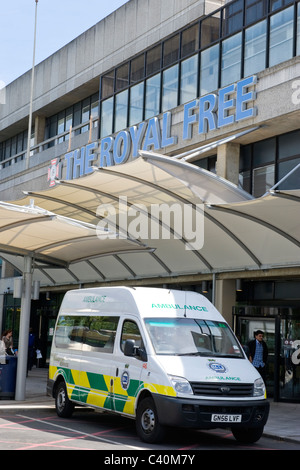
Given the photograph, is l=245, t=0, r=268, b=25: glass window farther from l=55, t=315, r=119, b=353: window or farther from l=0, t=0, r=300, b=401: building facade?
l=55, t=315, r=119, b=353: window

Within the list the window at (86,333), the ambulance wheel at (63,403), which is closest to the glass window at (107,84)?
the window at (86,333)

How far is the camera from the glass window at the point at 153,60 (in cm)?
2350

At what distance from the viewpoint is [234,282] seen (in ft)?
65.7

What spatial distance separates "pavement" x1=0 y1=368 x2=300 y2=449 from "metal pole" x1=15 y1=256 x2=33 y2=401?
33cm

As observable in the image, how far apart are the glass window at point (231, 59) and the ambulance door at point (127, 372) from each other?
981 centimetres

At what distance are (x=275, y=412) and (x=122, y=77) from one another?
13.7 m

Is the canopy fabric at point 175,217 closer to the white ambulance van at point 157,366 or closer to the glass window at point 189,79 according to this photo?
the white ambulance van at point 157,366

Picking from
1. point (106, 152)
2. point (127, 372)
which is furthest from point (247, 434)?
point (106, 152)

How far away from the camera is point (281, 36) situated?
1848 centimetres

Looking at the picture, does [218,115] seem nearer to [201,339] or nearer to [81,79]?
[201,339]

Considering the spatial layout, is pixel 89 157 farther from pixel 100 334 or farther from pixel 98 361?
pixel 98 361

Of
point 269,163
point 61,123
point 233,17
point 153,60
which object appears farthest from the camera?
point 61,123

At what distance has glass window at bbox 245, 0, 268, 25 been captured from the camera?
19188 millimetres

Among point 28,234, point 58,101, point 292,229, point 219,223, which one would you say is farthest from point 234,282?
point 58,101
